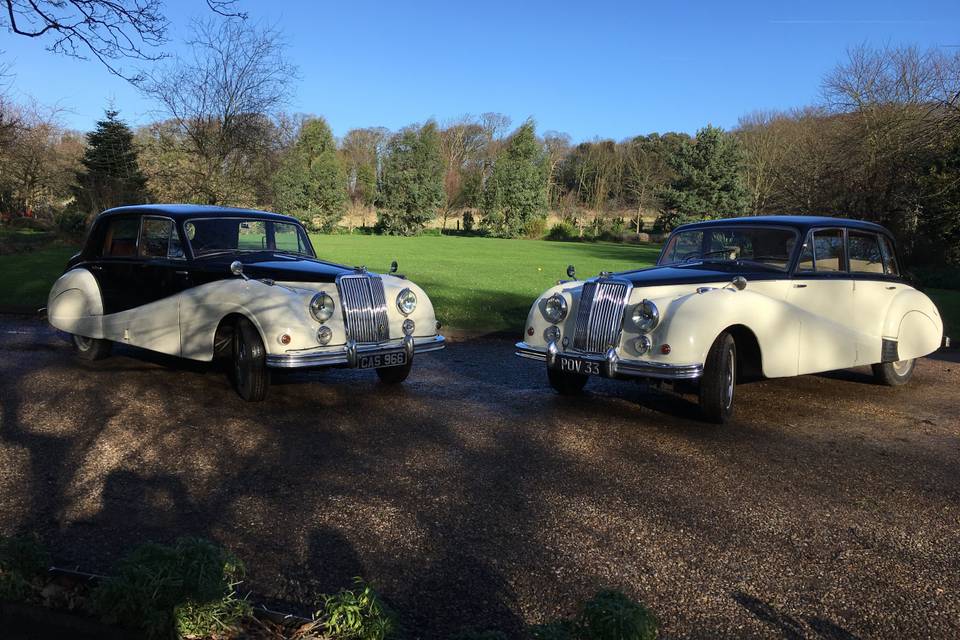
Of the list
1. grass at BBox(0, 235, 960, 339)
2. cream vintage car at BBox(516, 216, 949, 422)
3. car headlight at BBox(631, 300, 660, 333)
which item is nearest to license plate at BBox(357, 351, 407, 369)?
cream vintage car at BBox(516, 216, 949, 422)

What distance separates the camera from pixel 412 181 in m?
63.6

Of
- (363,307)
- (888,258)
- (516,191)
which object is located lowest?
(363,307)

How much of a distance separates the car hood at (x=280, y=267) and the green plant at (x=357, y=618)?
4798 millimetres

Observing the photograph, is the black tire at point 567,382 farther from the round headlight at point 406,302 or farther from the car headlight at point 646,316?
the round headlight at point 406,302

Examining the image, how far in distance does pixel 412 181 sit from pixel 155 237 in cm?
5670

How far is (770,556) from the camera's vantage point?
12.1ft

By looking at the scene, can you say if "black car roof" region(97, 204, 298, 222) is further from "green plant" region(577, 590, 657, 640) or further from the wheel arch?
"green plant" region(577, 590, 657, 640)

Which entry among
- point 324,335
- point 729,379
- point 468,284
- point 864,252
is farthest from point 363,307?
point 468,284

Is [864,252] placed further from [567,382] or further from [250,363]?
[250,363]

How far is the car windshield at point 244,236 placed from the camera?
779 cm

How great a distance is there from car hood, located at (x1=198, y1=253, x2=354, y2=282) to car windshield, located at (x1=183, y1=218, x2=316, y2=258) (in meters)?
0.19

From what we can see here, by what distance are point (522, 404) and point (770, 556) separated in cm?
354

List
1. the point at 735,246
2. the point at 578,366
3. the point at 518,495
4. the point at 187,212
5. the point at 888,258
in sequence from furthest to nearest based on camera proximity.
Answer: the point at 888,258, the point at 187,212, the point at 735,246, the point at 578,366, the point at 518,495

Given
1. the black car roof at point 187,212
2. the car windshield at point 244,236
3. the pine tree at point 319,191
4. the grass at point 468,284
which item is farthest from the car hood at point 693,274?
the pine tree at point 319,191
